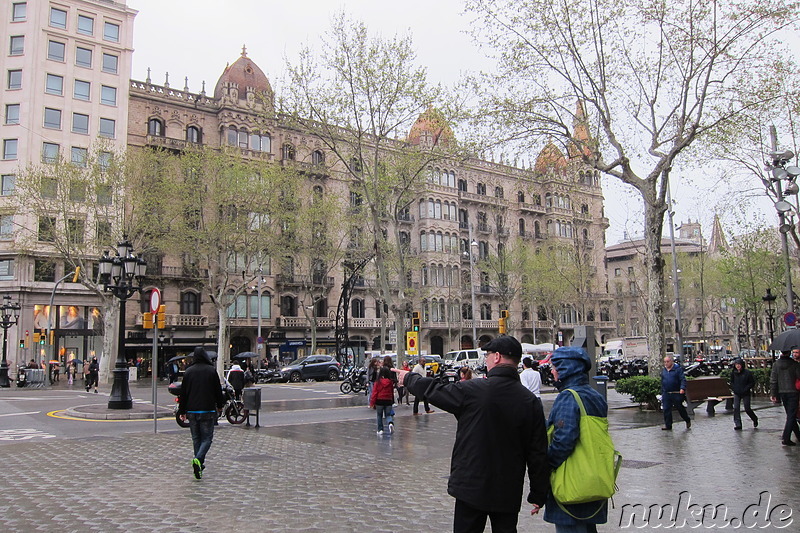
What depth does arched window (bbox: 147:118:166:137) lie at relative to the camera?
48366 mm

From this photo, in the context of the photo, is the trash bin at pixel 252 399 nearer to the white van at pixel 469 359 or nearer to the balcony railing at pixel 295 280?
the white van at pixel 469 359

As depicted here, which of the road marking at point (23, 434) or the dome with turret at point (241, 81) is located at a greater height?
the dome with turret at point (241, 81)

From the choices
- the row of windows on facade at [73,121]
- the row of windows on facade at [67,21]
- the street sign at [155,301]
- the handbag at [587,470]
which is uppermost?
the row of windows on facade at [67,21]

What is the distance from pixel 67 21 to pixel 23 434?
41.9 m

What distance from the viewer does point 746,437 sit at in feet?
40.5

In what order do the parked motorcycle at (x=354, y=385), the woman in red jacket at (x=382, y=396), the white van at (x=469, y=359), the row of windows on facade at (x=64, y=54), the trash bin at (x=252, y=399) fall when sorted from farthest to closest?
the row of windows on facade at (x=64, y=54) → the white van at (x=469, y=359) → the parked motorcycle at (x=354, y=385) → the trash bin at (x=252, y=399) → the woman in red jacket at (x=382, y=396)

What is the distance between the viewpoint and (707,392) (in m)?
17.2

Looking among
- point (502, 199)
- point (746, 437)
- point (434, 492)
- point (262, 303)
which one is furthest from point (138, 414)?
point (502, 199)

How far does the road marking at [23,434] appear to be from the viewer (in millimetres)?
13508

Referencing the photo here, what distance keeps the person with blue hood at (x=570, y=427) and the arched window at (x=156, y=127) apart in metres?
49.4

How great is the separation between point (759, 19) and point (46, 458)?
67.4 feet

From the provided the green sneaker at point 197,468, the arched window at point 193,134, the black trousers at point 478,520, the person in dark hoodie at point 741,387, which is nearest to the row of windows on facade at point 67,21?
the arched window at point 193,134

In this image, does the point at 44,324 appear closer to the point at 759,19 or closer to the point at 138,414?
the point at 138,414

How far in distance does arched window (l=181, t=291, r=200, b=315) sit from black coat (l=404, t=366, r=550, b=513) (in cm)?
4705
